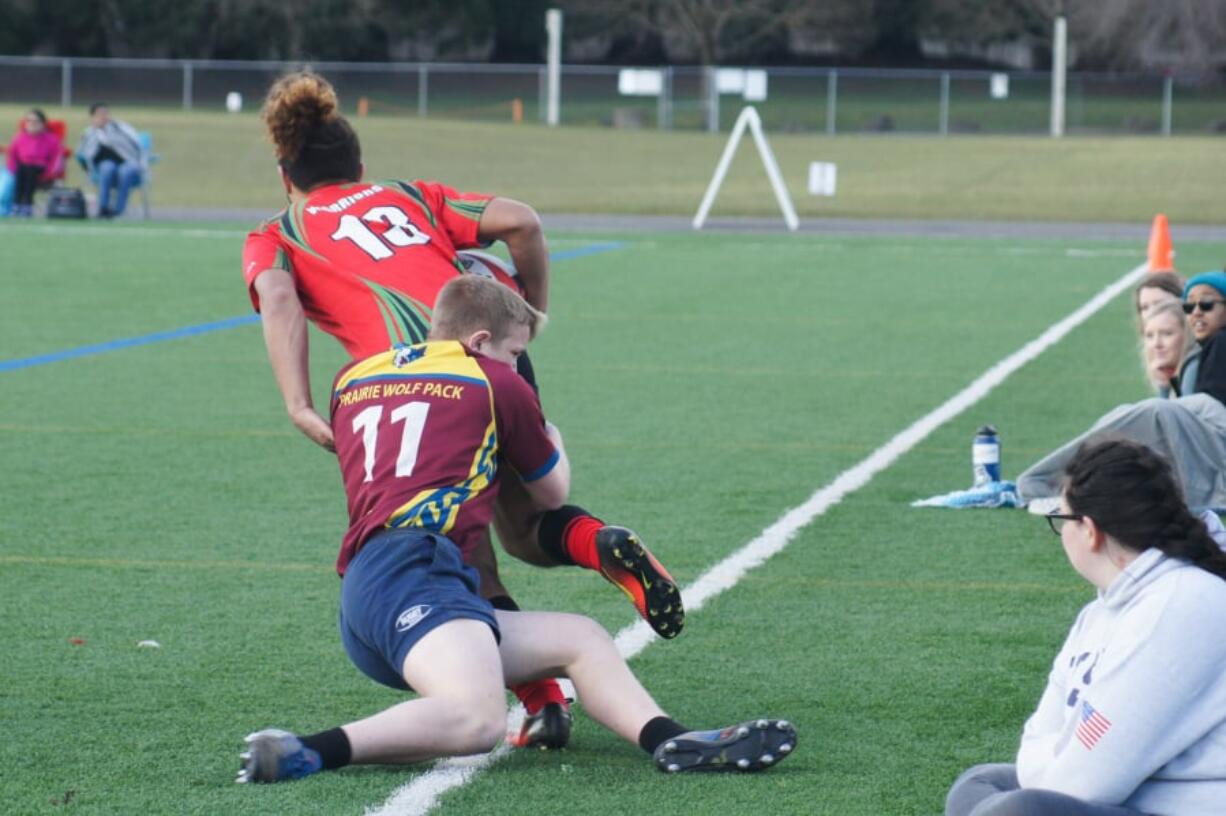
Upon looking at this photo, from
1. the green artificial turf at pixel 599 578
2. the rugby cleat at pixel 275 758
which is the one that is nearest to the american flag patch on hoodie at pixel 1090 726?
the green artificial turf at pixel 599 578

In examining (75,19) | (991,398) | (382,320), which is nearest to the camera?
(382,320)

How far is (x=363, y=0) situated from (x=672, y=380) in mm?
59476

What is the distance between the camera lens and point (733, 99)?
5488 cm

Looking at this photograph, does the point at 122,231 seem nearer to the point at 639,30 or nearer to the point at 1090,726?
the point at 1090,726

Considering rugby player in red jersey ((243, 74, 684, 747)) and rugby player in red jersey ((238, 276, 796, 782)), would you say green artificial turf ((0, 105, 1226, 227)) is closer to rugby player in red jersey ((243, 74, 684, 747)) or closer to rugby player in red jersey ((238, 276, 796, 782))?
rugby player in red jersey ((243, 74, 684, 747))

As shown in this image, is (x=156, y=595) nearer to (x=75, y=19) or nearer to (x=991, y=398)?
(x=991, y=398)

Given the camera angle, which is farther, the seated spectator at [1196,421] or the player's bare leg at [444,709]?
the seated spectator at [1196,421]

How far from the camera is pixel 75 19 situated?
6700 cm

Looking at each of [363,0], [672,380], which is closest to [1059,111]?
[363,0]

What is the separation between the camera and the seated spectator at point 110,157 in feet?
91.6

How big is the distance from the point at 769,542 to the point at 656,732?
114 inches

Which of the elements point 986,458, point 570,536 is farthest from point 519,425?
point 986,458

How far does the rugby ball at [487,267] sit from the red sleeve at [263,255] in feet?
1.67

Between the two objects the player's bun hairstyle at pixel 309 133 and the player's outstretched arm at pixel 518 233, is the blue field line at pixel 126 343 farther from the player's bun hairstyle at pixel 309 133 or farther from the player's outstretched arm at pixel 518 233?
the player's outstretched arm at pixel 518 233
